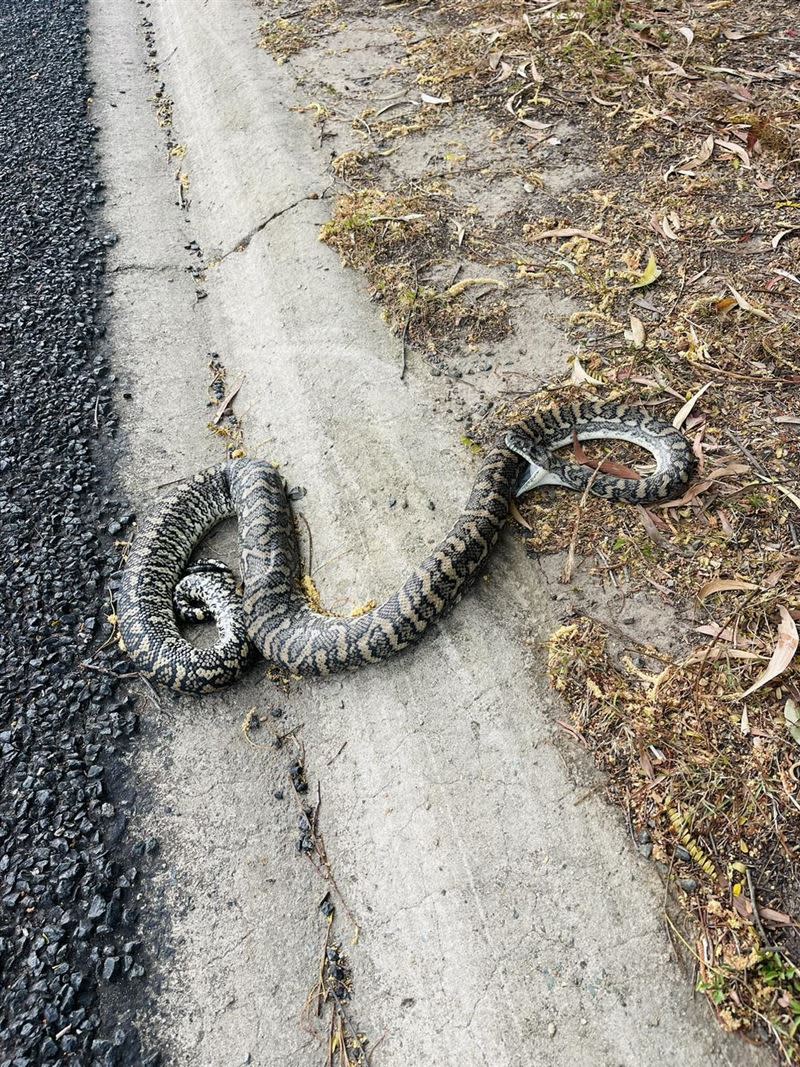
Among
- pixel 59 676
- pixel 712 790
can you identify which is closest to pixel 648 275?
pixel 712 790

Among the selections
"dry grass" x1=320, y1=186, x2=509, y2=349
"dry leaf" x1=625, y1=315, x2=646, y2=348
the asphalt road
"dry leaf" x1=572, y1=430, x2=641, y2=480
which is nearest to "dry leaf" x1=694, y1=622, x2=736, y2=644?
the asphalt road

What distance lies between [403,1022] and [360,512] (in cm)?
347

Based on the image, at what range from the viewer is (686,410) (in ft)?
19.0

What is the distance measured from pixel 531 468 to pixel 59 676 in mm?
3679

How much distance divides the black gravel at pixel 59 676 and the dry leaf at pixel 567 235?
441 cm

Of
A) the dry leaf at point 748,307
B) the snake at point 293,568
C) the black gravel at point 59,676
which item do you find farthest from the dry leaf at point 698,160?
the black gravel at point 59,676

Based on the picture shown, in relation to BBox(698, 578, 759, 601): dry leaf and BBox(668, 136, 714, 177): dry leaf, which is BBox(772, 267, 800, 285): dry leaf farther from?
BBox(698, 578, 759, 601): dry leaf

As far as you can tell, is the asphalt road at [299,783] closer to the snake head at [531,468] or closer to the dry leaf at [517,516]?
the dry leaf at [517,516]

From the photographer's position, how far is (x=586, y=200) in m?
7.74

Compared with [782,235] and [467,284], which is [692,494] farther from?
[467,284]

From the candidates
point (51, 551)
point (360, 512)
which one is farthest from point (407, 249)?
point (51, 551)

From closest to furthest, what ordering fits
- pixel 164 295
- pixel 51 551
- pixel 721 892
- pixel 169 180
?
1. pixel 721 892
2. pixel 51 551
3. pixel 164 295
4. pixel 169 180

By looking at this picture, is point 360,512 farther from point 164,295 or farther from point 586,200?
point 164,295

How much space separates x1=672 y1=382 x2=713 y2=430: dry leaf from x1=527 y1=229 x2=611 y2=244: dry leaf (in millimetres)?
2134
